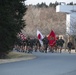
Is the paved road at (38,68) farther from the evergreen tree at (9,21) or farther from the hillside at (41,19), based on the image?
the hillside at (41,19)

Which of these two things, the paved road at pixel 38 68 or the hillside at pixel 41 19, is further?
the hillside at pixel 41 19

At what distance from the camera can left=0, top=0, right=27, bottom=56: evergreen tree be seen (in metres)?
27.4

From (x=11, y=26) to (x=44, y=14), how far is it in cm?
8222

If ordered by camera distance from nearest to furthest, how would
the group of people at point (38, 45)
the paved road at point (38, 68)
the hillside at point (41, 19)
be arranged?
1. the paved road at point (38, 68)
2. the group of people at point (38, 45)
3. the hillside at point (41, 19)

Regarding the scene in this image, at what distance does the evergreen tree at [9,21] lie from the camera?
2736 centimetres

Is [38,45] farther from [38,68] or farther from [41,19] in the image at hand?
[41,19]

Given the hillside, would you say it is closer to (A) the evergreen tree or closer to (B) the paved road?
(A) the evergreen tree

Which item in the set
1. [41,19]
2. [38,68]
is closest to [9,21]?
[38,68]

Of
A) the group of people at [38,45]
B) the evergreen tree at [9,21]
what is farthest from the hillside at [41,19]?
the evergreen tree at [9,21]

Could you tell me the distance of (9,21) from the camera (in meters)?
27.6

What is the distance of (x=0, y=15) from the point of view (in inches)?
1063

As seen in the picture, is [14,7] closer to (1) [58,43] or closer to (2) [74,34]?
(1) [58,43]

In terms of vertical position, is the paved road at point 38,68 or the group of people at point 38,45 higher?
the group of people at point 38,45

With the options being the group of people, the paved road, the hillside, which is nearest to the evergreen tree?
the paved road
